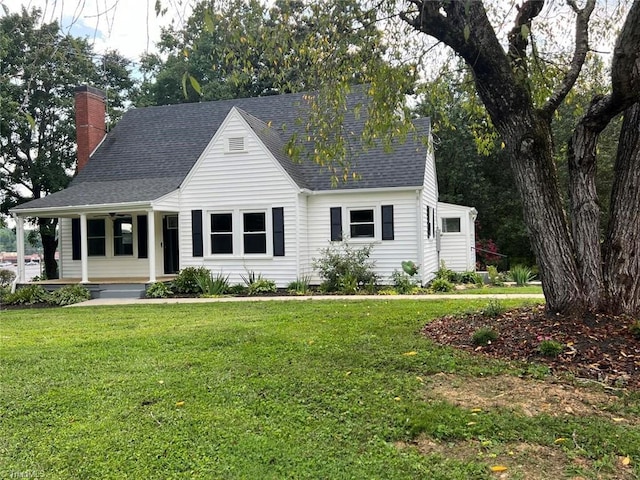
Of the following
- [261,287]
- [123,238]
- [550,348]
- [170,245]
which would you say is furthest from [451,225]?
[550,348]

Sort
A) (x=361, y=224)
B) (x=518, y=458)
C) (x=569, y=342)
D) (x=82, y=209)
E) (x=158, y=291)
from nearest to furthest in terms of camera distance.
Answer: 1. (x=518, y=458)
2. (x=569, y=342)
3. (x=158, y=291)
4. (x=361, y=224)
5. (x=82, y=209)

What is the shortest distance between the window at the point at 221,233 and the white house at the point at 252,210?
3cm

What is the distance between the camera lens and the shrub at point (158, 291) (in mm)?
14586

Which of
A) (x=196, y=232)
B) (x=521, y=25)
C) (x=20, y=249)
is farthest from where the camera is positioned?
(x=20, y=249)

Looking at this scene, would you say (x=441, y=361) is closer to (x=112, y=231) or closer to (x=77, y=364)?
(x=77, y=364)

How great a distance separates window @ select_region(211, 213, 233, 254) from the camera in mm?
15805

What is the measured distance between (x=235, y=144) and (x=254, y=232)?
112 inches

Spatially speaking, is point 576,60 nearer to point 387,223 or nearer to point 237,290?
point 387,223

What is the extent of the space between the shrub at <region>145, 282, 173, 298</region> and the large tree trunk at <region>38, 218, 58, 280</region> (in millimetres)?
10699

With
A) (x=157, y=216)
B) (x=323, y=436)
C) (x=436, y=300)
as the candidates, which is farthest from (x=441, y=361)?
(x=157, y=216)

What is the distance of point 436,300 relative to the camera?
1107cm

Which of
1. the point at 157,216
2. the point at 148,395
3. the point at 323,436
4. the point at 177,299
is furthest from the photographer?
the point at 157,216

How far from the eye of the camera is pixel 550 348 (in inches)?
212

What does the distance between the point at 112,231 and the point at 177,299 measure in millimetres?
5905
